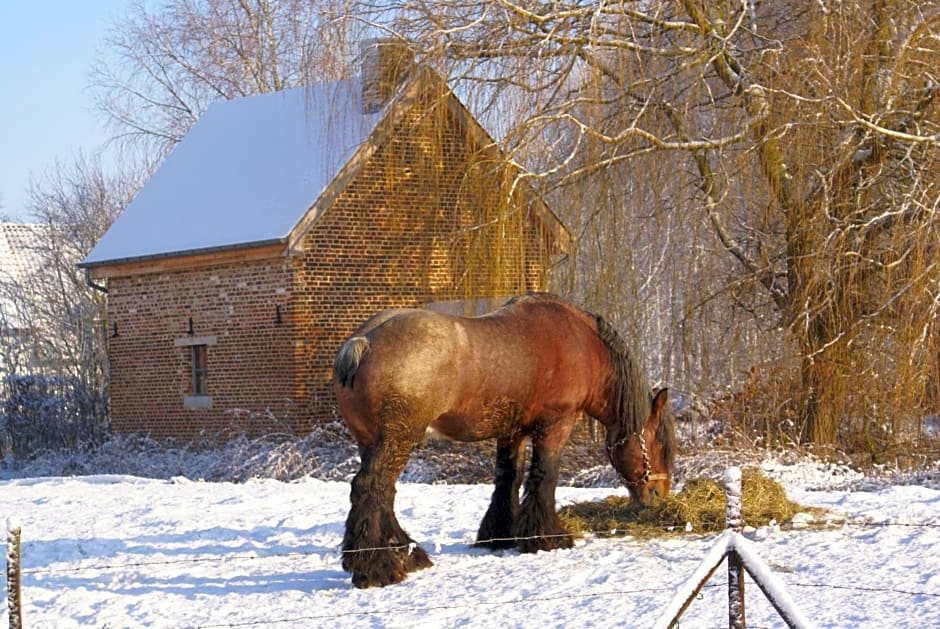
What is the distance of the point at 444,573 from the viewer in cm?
866

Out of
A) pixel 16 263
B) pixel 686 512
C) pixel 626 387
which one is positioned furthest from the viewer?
pixel 16 263

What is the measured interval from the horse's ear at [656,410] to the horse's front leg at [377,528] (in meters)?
2.11

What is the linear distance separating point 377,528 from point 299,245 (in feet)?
41.9

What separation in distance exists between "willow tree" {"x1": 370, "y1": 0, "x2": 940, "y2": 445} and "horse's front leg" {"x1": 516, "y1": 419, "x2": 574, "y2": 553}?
5.82 metres

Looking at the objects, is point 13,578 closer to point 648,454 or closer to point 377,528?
point 377,528

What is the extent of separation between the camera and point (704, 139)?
50.3 feet

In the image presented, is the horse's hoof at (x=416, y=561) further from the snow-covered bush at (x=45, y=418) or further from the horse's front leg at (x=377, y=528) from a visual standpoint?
the snow-covered bush at (x=45, y=418)

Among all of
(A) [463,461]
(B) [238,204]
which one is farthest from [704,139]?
(B) [238,204]

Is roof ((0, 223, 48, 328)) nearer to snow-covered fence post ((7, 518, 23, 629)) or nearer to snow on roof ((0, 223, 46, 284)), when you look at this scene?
snow on roof ((0, 223, 46, 284))

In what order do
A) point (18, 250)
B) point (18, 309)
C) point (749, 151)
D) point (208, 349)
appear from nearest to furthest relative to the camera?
point (749, 151) → point (208, 349) → point (18, 309) → point (18, 250)

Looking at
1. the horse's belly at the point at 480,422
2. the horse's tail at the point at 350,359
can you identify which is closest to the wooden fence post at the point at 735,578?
the horse's tail at the point at 350,359

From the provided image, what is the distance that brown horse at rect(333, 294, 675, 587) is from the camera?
27.9 feet

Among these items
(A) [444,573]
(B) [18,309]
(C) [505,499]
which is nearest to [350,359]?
(A) [444,573]

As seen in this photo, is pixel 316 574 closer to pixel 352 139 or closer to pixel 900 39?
pixel 900 39
